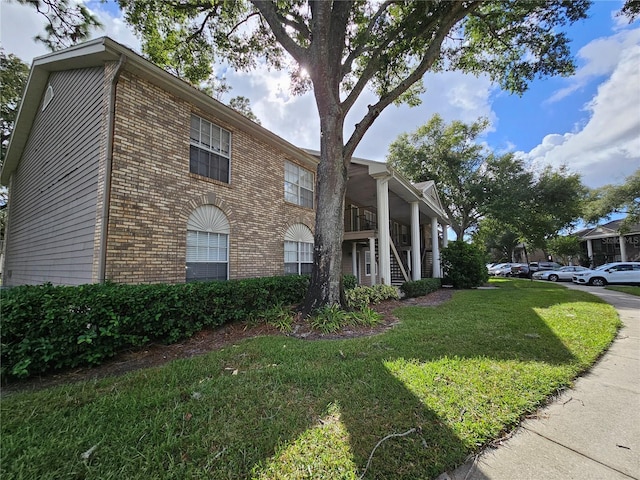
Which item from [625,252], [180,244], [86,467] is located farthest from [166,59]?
[625,252]

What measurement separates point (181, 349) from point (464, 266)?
1471 cm

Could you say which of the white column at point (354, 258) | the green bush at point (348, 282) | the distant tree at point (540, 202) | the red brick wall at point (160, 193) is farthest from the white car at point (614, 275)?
the red brick wall at point (160, 193)

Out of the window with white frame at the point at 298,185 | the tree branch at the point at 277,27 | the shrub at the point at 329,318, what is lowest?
the shrub at the point at 329,318

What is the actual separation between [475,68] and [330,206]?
9.42 m

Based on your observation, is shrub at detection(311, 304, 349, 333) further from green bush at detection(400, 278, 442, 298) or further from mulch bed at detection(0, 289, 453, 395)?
green bush at detection(400, 278, 442, 298)

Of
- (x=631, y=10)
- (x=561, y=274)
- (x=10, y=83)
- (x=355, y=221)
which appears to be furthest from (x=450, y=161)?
(x=10, y=83)

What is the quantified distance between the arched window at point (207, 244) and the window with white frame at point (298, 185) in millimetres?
3217

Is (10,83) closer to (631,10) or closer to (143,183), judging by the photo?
(143,183)

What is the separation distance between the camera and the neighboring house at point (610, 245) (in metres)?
30.1

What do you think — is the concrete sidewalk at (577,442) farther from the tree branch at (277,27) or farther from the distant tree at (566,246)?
the distant tree at (566,246)

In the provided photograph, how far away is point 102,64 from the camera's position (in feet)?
21.0

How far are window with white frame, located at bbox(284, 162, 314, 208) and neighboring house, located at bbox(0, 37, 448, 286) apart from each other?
0.07m

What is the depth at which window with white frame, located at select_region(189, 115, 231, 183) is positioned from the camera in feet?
24.2

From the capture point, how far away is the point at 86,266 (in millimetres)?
5926
